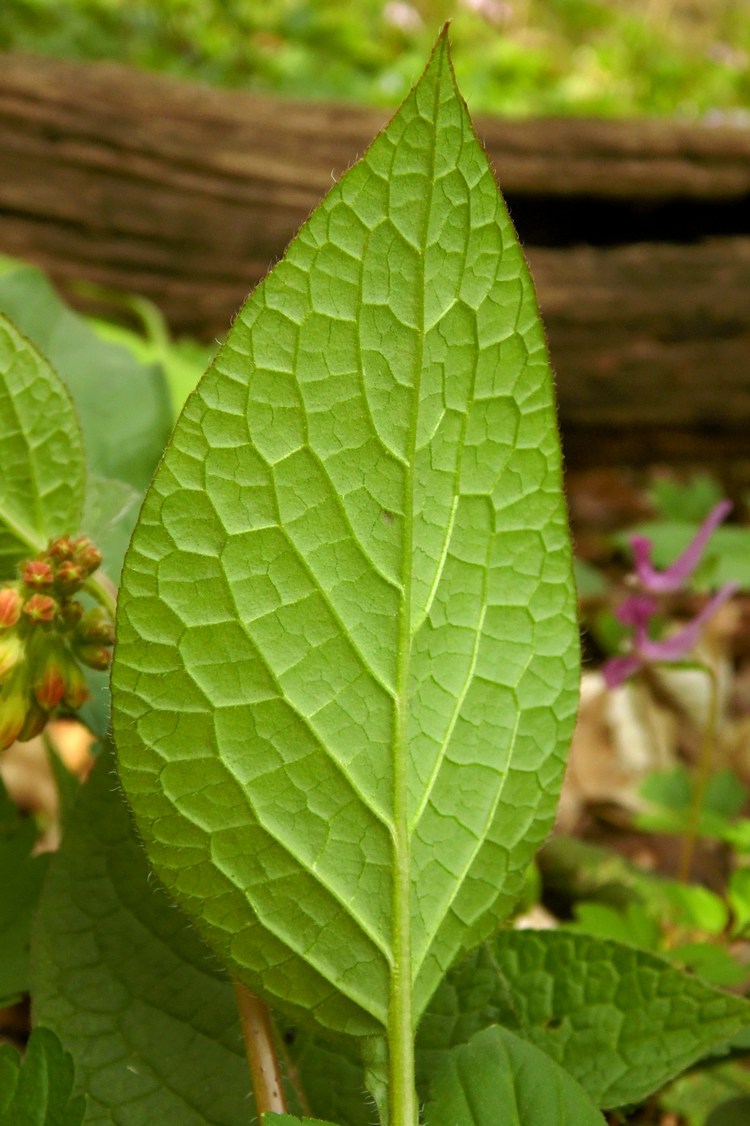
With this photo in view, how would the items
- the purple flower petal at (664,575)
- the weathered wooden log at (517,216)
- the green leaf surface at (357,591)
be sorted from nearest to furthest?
the green leaf surface at (357,591), the purple flower petal at (664,575), the weathered wooden log at (517,216)

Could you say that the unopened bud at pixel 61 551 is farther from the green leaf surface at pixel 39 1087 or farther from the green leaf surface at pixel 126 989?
the green leaf surface at pixel 39 1087

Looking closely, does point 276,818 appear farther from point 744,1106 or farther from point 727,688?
point 727,688

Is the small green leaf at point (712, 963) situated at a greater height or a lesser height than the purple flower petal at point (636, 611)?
lesser

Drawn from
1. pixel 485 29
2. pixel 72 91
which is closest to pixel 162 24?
pixel 485 29

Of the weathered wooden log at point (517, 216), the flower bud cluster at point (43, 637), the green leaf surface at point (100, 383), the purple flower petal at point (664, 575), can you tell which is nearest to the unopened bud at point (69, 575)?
the flower bud cluster at point (43, 637)

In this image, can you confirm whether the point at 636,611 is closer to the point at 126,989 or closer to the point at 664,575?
the point at 664,575

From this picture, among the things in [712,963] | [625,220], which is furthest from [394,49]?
[712,963]

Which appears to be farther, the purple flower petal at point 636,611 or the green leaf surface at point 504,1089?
the purple flower petal at point 636,611
